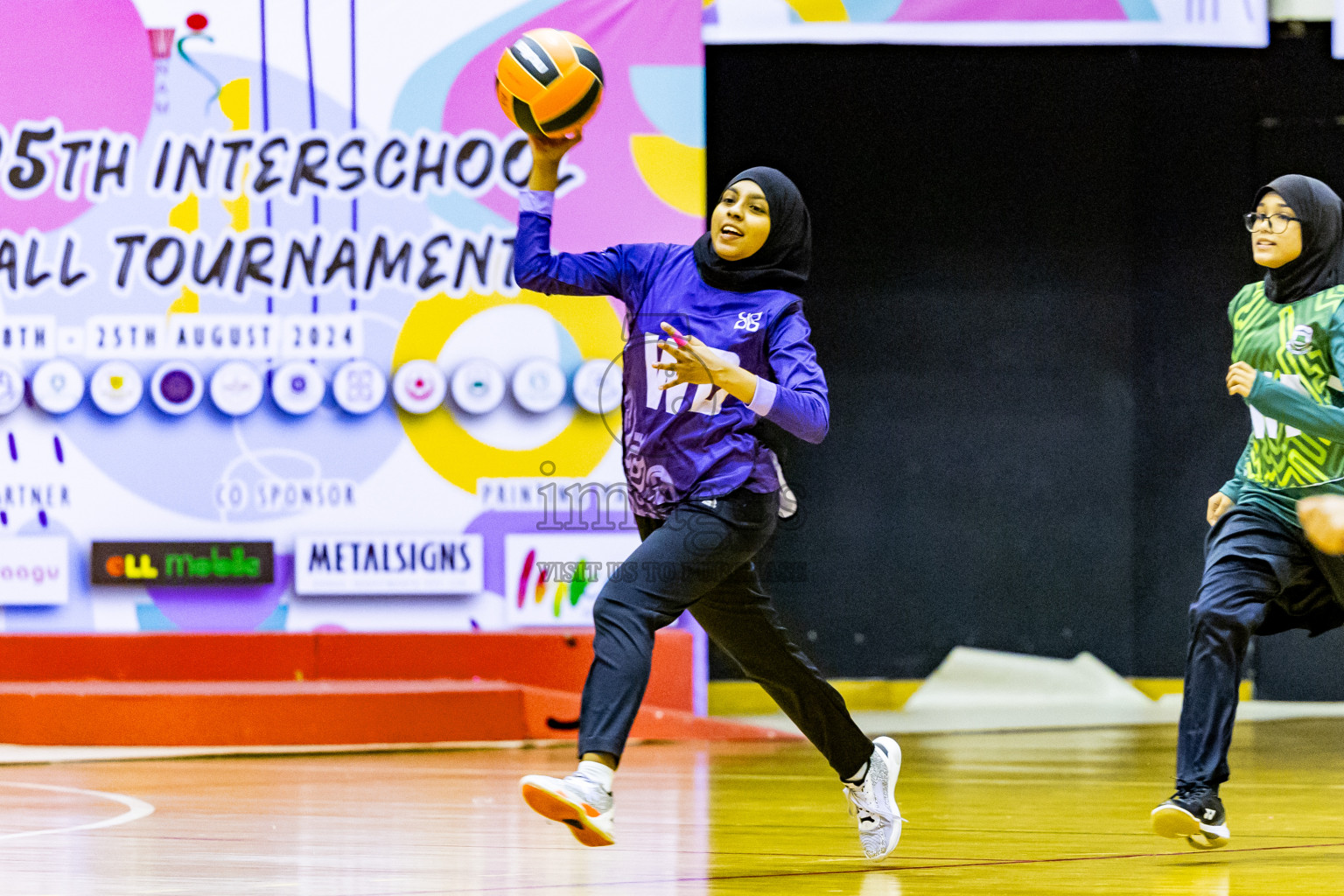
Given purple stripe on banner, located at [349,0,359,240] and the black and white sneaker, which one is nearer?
the black and white sneaker

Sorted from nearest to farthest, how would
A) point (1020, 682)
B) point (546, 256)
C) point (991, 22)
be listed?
point (546, 256), point (991, 22), point (1020, 682)

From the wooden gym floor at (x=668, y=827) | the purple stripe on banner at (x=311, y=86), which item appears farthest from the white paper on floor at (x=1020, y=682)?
the purple stripe on banner at (x=311, y=86)

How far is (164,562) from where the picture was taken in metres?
6.67

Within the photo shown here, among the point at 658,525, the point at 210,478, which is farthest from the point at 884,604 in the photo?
the point at 658,525

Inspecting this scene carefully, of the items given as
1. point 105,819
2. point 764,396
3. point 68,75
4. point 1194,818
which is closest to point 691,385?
point 764,396

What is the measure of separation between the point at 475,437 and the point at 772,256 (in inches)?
145

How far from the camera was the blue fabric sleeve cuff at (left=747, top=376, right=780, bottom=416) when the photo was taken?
9.59 feet

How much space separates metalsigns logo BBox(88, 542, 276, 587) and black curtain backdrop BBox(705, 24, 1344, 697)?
7.53ft

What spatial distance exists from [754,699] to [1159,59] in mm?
3460

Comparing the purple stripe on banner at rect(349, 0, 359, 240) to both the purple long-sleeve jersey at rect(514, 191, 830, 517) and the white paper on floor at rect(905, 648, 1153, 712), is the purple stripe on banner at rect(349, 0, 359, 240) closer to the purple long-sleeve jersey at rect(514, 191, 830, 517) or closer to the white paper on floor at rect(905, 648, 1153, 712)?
the white paper on floor at rect(905, 648, 1153, 712)

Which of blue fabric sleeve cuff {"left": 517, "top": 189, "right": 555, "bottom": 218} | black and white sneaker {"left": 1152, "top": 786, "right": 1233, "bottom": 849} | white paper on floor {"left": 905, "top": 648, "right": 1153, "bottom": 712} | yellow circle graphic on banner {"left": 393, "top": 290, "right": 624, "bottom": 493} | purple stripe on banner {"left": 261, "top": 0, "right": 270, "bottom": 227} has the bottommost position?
white paper on floor {"left": 905, "top": 648, "right": 1153, "bottom": 712}

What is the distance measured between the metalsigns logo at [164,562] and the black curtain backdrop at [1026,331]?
90.4 inches

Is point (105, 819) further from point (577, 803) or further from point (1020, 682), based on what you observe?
point (1020, 682)

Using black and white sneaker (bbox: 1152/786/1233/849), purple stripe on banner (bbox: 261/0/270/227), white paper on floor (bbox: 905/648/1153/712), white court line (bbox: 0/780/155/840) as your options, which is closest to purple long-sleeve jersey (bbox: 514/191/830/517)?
black and white sneaker (bbox: 1152/786/1233/849)
